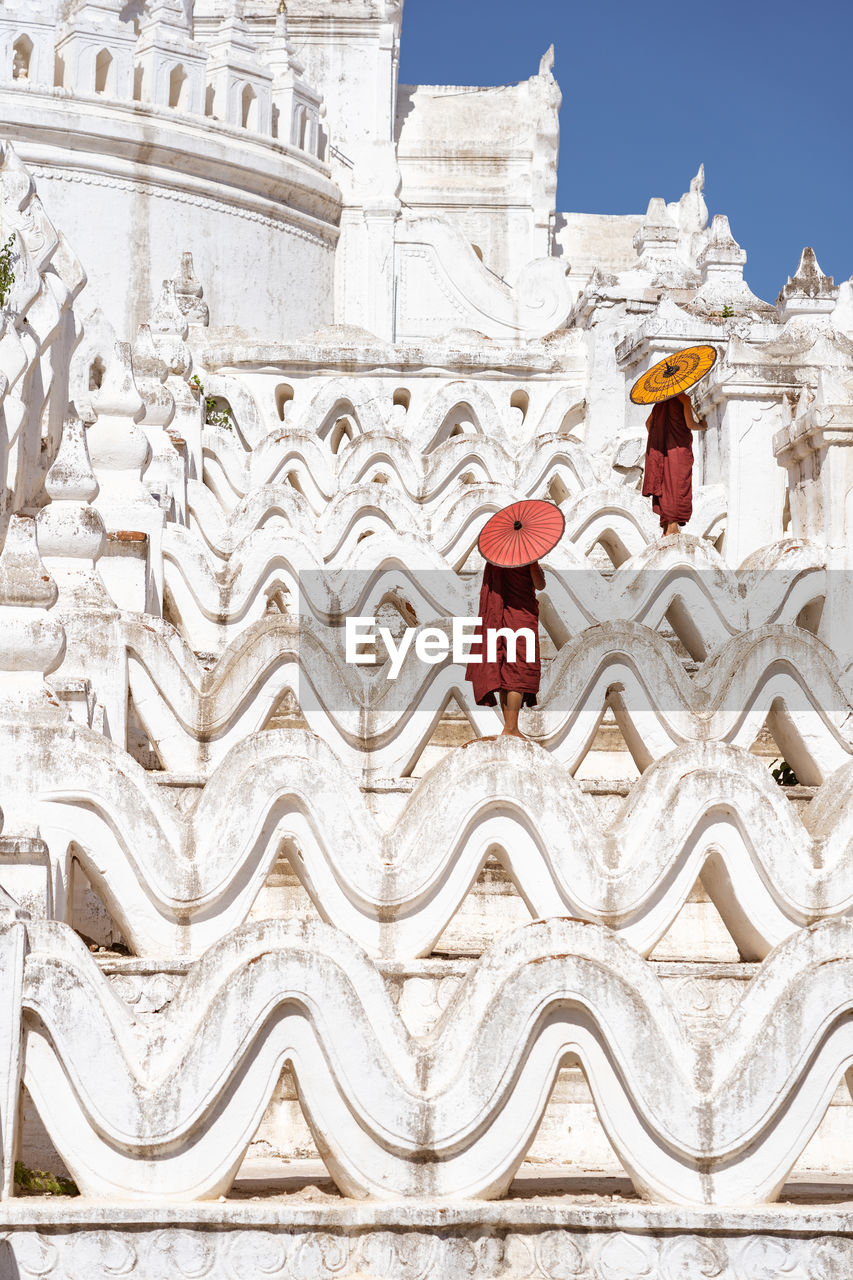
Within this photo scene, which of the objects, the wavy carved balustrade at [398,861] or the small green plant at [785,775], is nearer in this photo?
the wavy carved balustrade at [398,861]

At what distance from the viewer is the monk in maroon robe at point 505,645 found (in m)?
8.03

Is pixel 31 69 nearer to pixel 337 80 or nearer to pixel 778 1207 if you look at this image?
pixel 337 80

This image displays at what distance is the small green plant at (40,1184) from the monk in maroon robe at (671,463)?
6416 millimetres

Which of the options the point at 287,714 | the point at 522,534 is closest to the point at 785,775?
the point at 522,534

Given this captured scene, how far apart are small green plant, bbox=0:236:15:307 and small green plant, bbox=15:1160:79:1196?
513 centimetres

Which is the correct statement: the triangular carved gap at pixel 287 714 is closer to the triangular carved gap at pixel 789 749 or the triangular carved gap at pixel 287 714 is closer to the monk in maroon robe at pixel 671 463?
the triangular carved gap at pixel 789 749

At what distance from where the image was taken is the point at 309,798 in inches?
278

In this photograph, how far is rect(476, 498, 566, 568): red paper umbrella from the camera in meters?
7.99

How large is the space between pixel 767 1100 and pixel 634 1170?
1.58 feet

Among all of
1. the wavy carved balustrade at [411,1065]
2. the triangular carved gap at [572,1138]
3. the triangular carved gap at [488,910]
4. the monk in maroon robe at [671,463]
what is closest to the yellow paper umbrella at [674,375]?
the monk in maroon robe at [671,463]

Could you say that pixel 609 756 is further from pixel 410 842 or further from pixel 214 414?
pixel 214 414

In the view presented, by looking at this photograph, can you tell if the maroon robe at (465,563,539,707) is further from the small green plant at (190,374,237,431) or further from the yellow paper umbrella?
the small green plant at (190,374,237,431)

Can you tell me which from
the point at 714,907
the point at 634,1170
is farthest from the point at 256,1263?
the point at 714,907

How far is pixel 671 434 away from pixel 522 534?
369cm
